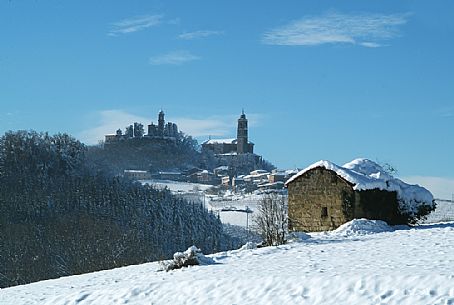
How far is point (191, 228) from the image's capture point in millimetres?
78312

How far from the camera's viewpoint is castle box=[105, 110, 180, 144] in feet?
605

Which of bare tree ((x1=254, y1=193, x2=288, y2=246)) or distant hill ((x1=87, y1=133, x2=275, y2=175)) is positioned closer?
bare tree ((x1=254, y1=193, x2=288, y2=246))

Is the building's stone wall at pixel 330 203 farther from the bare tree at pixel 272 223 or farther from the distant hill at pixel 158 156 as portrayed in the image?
the distant hill at pixel 158 156

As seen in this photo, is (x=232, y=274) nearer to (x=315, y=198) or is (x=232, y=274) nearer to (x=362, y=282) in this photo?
(x=362, y=282)

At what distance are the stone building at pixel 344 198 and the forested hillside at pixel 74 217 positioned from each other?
2051 centimetres

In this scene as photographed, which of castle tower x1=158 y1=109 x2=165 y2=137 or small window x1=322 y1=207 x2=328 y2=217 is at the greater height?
castle tower x1=158 y1=109 x2=165 y2=137

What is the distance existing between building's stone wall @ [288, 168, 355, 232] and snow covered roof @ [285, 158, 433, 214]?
240mm

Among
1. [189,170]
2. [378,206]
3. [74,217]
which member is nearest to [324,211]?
[378,206]

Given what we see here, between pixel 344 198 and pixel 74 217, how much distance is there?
45878mm

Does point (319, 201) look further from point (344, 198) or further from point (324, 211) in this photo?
point (344, 198)

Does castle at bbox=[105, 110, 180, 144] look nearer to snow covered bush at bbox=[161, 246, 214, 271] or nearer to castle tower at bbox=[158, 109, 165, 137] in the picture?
castle tower at bbox=[158, 109, 165, 137]

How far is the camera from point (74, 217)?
6881 centimetres

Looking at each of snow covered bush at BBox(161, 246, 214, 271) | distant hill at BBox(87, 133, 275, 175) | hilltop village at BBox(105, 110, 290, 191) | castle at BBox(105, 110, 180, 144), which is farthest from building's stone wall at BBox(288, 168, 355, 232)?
castle at BBox(105, 110, 180, 144)

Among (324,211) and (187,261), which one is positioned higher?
(324,211)
